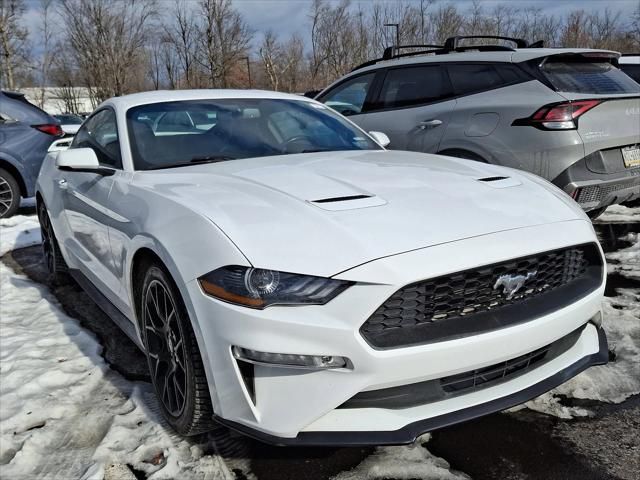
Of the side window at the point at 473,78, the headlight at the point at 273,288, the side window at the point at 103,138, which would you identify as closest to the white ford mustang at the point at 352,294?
the headlight at the point at 273,288

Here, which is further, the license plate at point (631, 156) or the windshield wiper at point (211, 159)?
the license plate at point (631, 156)

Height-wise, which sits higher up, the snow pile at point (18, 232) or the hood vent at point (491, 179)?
the hood vent at point (491, 179)

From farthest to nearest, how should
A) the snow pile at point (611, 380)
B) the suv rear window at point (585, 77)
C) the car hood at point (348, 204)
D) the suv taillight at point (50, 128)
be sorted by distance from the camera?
the suv taillight at point (50, 128), the suv rear window at point (585, 77), the snow pile at point (611, 380), the car hood at point (348, 204)

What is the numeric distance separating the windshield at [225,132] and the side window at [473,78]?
1.77m

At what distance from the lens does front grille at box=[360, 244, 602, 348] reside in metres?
1.76

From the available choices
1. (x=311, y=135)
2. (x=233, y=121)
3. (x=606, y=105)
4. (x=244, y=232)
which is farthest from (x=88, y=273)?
(x=606, y=105)

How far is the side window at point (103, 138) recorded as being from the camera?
314cm

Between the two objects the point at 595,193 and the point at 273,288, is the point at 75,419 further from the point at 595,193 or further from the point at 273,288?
the point at 595,193

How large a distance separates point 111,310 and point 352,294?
70.1 inches

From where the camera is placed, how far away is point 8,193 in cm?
721

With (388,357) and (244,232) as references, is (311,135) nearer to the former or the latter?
(244,232)

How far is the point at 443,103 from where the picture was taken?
5.09 meters

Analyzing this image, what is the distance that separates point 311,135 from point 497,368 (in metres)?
1.92

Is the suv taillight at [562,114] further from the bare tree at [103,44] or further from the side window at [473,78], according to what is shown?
the bare tree at [103,44]
